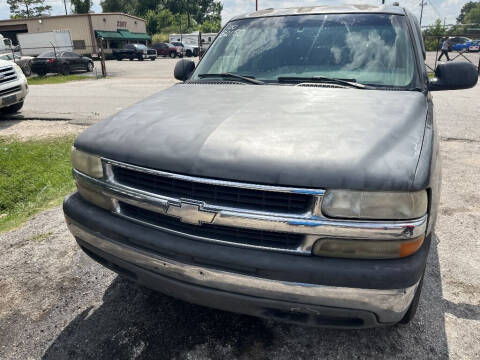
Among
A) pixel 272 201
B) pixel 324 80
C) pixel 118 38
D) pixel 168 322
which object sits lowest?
pixel 118 38

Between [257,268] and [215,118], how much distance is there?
87cm

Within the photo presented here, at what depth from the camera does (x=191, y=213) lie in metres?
1.82

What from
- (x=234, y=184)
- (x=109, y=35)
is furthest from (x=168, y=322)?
(x=109, y=35)

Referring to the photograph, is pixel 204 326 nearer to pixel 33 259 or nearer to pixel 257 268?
pixel 257 268

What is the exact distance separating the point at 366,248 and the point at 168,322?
4.52 feet

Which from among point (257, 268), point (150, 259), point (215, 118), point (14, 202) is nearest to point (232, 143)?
point (215, 118)

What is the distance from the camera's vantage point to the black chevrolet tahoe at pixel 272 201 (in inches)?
64.7

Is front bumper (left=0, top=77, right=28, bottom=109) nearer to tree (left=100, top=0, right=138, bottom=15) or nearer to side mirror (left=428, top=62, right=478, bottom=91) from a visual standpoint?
side mirror (left=428, top=62, right=478, bottom=91)

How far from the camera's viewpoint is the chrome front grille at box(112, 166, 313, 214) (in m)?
1.69

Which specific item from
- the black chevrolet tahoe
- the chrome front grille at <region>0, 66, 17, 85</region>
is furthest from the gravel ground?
the chrome front grille at <region>0, 66, 17, 85</region>

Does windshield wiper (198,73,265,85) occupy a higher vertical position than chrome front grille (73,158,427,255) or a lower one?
higher

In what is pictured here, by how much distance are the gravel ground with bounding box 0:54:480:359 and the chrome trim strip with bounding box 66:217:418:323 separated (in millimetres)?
565

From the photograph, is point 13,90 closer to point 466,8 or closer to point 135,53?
point 135,53

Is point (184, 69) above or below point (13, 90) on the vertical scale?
above
